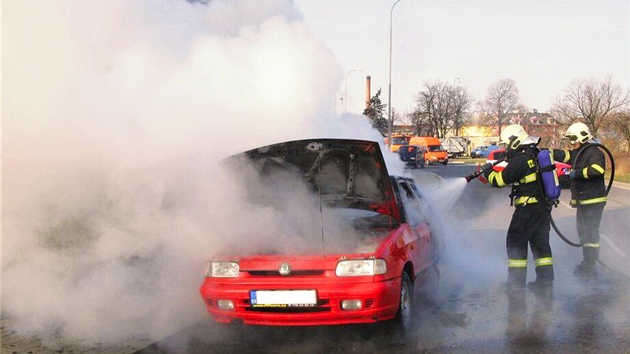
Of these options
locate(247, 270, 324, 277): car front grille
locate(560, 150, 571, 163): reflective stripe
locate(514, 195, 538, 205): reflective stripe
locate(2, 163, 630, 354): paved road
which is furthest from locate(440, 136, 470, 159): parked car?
locate(247, 270, 324, 277): car front grille

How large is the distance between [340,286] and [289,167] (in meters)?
1.64

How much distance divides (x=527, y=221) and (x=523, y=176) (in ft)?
1.52

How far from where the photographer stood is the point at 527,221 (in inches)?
235

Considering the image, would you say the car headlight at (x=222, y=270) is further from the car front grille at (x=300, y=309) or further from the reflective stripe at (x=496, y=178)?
the reflective stripe at (x=496, y=178)

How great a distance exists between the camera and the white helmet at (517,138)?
6.03 meters

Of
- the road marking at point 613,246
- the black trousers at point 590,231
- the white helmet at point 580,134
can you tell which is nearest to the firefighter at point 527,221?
the black trousers at point 590,231

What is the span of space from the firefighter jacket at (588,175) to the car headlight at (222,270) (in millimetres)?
4246

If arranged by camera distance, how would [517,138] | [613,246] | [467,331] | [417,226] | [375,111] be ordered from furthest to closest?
[375,111] → [613,246] → [517,138] → [417,226] → [467,331]

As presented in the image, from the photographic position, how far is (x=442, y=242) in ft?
20.8

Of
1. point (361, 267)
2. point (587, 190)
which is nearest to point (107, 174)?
point (361, 267)

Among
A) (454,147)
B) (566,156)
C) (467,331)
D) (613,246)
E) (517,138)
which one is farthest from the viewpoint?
(454,147)

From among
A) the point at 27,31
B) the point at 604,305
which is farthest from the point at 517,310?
the point at 27,31

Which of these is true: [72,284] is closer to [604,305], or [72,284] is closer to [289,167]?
[289,167]

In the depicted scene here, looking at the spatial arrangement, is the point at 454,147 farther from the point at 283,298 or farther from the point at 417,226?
the point at 283,298
